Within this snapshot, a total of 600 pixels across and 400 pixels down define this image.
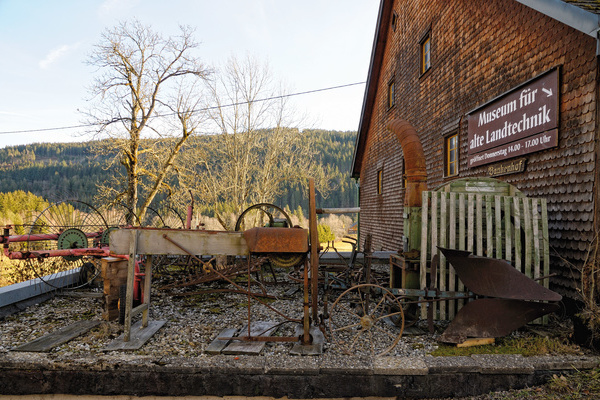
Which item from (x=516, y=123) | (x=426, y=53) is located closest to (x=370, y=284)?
(x=516, y=123)

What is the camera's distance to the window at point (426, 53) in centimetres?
1050

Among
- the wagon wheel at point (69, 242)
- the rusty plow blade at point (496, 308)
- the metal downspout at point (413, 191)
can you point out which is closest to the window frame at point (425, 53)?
the metal downspout at point (413, 191)

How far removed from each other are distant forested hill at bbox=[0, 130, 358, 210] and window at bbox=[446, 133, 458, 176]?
3680 centimetres

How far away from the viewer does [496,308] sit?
13.9 ft

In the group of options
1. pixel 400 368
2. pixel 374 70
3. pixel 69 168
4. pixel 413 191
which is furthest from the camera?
pixel 69 168

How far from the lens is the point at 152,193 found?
1600 centimetres

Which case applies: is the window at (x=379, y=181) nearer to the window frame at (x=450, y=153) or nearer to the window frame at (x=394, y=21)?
the window frame at (x=450, y=153)

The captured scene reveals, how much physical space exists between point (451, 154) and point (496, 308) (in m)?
5.70

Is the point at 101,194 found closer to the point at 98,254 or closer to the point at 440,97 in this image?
the point at 98,254

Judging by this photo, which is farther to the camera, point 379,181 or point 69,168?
point 69,168

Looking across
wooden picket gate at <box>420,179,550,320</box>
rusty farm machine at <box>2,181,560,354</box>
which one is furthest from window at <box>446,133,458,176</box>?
rusty farm machine at <box>2,181,560,354</box>

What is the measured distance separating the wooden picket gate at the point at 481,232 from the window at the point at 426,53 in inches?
271

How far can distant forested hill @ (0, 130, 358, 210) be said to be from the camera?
56.8 meters

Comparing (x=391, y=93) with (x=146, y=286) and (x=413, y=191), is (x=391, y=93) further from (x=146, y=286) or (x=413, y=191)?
(x=146, y=286)
